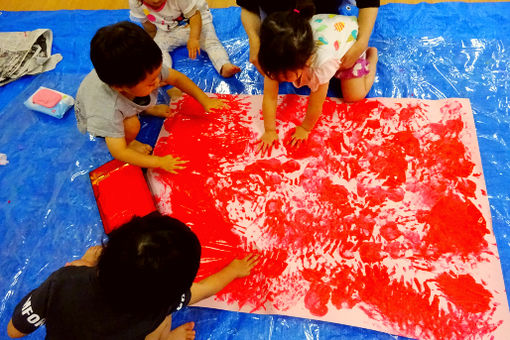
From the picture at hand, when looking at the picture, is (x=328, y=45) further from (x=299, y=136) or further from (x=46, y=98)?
(x=46, y=98)

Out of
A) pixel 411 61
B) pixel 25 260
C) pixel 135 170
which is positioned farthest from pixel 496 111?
pixel 25 260

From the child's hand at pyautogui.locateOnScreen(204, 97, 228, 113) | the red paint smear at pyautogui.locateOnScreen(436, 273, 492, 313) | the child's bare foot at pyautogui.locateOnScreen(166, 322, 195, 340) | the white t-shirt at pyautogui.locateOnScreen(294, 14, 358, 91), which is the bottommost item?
the child's bare foot at pyautogui.locateOnScreen(166, 322, 195, 340)

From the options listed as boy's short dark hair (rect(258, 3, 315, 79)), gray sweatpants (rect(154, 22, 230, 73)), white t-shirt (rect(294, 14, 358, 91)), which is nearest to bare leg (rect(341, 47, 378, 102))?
white t-shirt (rect(294, 14, 358, 91))

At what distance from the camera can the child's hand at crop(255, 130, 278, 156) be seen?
4.07 feet

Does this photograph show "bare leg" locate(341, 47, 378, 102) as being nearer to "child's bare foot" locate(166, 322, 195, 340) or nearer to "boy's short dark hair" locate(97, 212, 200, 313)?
"boy's short dark hair" locate(97, 212, 200, 313)

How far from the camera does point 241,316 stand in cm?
104

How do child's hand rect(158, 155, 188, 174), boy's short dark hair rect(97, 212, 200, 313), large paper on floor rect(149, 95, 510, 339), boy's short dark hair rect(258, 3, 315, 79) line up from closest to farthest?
1. boy's short dark hair rect(97, 212, 200, 313)
2. boy's short dark hair rect(258, 3, 315, 79)
3. large paper on floor rect(149, 95, 510, 339)
4. child's hand rect(158, 155, 188, 174)

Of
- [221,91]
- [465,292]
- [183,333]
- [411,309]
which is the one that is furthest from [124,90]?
[465,292]

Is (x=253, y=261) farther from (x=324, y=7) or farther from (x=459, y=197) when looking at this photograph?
(x=324, y=7)

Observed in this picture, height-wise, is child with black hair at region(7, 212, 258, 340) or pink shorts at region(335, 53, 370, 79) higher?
pink shorts at region(335, 53, 370, 79)

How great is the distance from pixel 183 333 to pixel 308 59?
0.90m

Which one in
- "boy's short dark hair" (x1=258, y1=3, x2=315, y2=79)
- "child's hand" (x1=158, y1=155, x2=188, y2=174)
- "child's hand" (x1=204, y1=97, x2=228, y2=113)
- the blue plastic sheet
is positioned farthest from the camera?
"child's hand" (x1=204, y1=97, x2=228, y2=113)

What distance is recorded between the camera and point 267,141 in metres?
1.24

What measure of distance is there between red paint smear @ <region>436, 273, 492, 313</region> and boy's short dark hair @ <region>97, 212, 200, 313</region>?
77 centimetres
